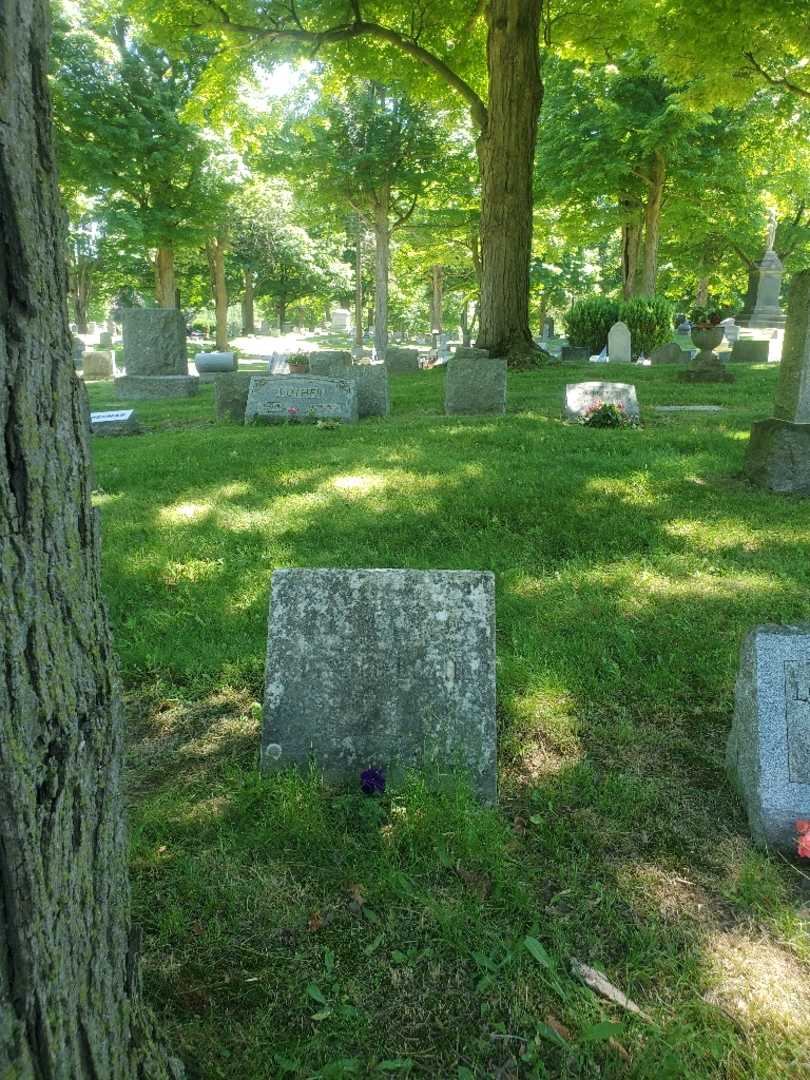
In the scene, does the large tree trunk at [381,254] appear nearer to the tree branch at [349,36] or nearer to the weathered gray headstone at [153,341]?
the weathered gray headstone at [153,341]

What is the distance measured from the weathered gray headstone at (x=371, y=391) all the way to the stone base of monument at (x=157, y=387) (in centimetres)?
564

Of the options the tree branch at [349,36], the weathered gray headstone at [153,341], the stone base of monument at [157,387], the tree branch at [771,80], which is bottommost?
the stone base of monument at [157,387]

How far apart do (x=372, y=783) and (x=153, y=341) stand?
14.8m

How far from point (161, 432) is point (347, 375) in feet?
9.37

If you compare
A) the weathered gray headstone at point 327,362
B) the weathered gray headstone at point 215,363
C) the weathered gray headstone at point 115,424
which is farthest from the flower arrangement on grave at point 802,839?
the weathered gray headstone at point 215,363

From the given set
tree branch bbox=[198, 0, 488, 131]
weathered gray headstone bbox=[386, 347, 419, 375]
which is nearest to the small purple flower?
tree branch bbox=[198, 0, 488, 131]

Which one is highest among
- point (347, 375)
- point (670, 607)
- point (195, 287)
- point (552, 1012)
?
point (195, 287)

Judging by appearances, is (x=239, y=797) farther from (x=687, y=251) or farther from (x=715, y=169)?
(x=687, y=251)

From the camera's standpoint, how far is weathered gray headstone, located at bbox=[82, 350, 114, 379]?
73.3 feet

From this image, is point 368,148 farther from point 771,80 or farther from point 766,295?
point 766,295

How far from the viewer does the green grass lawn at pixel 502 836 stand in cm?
191

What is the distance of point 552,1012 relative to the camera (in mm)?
1943

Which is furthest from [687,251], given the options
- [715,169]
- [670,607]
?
[670,607]

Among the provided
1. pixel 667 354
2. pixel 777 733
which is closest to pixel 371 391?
pixel 777 733
